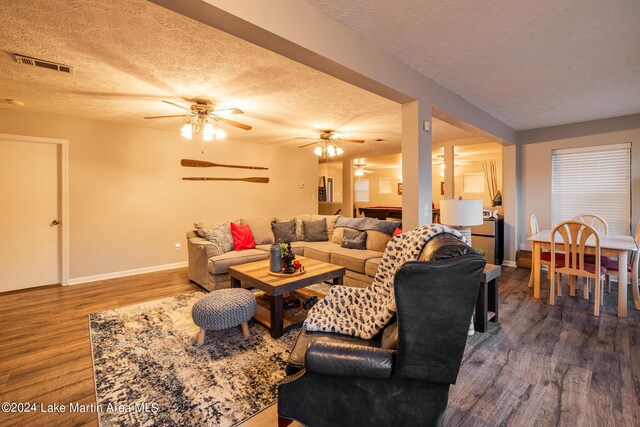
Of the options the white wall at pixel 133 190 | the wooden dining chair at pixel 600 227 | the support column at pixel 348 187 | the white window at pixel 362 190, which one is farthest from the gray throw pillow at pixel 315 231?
the white window at pixel 362 190

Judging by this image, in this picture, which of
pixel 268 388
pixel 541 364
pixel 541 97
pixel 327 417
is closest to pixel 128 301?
pixel 268 388

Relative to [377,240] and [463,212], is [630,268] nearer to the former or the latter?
[463,212]

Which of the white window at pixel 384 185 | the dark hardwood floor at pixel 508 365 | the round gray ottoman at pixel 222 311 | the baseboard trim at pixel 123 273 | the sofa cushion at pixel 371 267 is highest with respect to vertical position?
the white window at pixel 384 185

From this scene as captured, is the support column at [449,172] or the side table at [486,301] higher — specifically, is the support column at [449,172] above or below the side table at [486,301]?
above

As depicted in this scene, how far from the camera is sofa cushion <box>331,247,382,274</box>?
3.81 m

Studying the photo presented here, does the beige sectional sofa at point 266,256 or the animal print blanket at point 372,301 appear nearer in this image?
the animal print blanket at point 372,301

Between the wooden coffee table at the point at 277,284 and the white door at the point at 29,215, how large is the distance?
10.3ft

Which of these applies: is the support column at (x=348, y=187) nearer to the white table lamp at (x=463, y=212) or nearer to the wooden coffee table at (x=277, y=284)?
the wooden coffee table at (x=277, y=284)

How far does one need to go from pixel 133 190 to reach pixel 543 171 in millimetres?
7155

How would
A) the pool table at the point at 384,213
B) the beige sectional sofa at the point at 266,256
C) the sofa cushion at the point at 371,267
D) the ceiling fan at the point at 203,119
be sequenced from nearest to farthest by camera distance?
the ceiling fan at the point at 203,119
the sofa cushion at the point at 371,267
the beige sectional sofa at the point at 266,256
the pool table at the point at 384,213

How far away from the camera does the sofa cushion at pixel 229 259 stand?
12.1ft

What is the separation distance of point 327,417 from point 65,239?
15.8 feet

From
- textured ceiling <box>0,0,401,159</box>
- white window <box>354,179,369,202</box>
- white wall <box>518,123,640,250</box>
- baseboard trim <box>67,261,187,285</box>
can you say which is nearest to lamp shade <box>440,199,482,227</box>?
textured ceiling <box>0,0,401,159</box>


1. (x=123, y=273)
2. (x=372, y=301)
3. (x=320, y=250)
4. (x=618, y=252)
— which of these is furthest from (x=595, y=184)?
(x=123, y=273)
